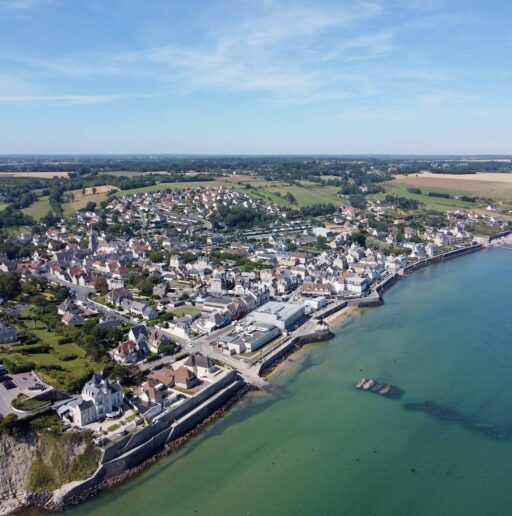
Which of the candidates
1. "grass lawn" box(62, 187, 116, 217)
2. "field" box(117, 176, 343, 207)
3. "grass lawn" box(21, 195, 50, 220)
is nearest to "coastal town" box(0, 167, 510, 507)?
"grass lawn" box(62, 187, 116, 217)

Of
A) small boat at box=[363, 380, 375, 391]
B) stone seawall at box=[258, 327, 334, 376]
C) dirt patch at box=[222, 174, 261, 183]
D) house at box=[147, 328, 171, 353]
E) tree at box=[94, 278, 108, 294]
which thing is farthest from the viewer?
dirt patch at box=[222, 174, 261, 183]

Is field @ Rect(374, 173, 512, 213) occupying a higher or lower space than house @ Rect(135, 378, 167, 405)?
higher

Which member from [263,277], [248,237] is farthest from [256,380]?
[248,237]

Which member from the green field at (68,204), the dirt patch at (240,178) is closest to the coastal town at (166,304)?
the green field at (68,204)

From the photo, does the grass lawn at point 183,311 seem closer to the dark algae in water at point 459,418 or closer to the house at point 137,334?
the house at point 137,334

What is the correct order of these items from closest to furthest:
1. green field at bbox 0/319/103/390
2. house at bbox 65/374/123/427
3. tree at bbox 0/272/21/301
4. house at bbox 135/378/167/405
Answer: house at bbox 65/374/123/427
house at bbox 135/378/167/405
green field at bbox 0/319/103/390
tree at bbox 0/272/21/301

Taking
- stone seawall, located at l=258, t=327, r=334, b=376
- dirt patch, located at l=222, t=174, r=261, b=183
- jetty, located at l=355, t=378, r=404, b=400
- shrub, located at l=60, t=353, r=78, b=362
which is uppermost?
dirt patch, located at l=222, t=174, r=261, b=183

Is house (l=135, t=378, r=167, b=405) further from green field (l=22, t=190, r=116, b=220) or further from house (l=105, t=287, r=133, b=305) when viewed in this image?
green field (l=22, t=190, r=116, b=220)

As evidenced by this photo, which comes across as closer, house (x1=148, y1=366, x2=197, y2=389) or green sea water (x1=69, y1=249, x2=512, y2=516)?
green sea water (x1=69, y1=249, x2=512, y2=516)
